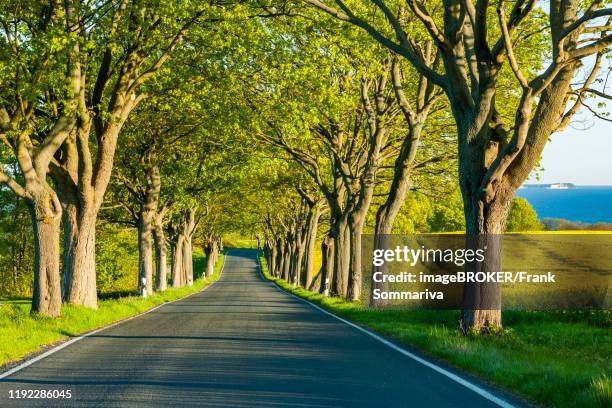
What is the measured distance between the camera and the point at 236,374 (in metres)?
9.59

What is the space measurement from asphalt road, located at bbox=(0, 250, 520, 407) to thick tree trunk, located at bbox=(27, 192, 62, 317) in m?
2.25

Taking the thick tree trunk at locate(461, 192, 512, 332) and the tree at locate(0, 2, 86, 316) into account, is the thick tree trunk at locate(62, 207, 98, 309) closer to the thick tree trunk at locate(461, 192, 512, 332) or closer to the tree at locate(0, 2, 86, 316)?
the tree at locate(0, 2, 86, 316)

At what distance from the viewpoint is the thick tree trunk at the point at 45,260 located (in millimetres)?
17266

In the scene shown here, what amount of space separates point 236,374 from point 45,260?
923 centimetres

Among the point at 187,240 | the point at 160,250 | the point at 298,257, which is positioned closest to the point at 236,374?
the point at 160,250

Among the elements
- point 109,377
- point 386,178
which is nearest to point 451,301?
point 386,178

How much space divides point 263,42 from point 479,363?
11.7m

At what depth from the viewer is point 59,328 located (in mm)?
15688

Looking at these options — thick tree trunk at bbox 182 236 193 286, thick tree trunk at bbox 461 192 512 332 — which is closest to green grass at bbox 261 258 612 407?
thick tree trunk at bbox 461 192 512 332

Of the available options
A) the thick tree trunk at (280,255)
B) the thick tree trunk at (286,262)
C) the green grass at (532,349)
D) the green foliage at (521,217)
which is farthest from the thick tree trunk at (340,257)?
the green foliage at (521,217)

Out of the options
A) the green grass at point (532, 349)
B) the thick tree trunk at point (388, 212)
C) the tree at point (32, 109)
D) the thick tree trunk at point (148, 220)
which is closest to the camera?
the green grass at point (532, 349)

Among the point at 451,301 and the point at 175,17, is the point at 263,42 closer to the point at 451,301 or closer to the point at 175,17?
the point at 175,17

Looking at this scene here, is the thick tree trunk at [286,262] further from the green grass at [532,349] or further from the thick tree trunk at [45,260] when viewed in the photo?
the thick tree trunk at [45,260]

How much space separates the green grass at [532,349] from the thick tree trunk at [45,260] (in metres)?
7.24
